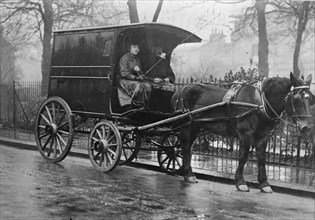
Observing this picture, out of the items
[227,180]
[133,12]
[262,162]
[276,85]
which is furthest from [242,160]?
[133,12]

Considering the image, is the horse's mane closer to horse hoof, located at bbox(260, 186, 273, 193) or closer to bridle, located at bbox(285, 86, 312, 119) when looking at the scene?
bridle, located at bbox(285, 86, 312, 119)

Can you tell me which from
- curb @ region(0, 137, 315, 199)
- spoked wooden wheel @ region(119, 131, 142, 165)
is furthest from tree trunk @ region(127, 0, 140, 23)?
spoked wooden wheel @ region(119, 131, 142, 165)

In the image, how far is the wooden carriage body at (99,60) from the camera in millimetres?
9219

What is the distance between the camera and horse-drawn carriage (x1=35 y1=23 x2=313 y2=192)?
765 centimetres

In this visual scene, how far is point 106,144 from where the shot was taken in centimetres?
901

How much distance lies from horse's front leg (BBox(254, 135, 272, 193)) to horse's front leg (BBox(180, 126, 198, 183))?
136 cm

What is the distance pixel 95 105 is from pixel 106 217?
4.07 m

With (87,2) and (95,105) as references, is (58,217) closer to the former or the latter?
(95,105)

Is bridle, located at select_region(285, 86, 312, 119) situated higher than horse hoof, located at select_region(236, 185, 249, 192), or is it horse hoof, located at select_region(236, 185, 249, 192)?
bridle, located at select_region(285, 86, 312, 119)

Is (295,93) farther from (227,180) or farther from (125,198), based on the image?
(125,198)

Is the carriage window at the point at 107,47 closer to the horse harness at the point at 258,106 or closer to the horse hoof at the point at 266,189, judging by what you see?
the horse harness at the point at 258,106

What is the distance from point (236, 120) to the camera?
7.87m

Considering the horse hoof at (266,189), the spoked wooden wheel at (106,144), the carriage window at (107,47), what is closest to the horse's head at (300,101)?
the horse hoof at (266,189)

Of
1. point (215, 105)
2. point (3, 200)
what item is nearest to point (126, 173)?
point (215, 105)
